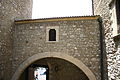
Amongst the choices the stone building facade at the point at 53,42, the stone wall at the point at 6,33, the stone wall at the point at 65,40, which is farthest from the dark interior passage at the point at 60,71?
the stone wall at the point at 65,40

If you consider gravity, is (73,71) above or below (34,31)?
below

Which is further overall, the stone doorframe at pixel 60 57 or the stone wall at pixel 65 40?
the stone wall at pixel 65 40

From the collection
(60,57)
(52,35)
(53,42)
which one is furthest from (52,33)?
(60,57)

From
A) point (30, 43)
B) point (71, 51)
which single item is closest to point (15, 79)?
point (30, 43)

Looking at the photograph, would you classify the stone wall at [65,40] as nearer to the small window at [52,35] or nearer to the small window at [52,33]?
the small window at [52,33]

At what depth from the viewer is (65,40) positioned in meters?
6.14

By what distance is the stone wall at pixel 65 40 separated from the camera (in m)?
5.82

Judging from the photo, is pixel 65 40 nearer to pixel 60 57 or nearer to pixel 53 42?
pixel 53 42

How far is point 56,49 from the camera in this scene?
6.17 m

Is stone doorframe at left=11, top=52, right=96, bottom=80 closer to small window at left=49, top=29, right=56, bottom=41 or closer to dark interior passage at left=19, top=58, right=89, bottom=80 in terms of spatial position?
small window at left=49, top=29, right=56, bottom=41

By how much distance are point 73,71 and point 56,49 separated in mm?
2216

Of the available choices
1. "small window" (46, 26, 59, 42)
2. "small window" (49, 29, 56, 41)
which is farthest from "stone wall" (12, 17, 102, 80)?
"small window" (49, 29, 56, 41)

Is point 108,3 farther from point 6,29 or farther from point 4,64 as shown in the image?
point 4,64

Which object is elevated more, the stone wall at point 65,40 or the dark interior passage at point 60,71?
the stone wall at point 65,40
